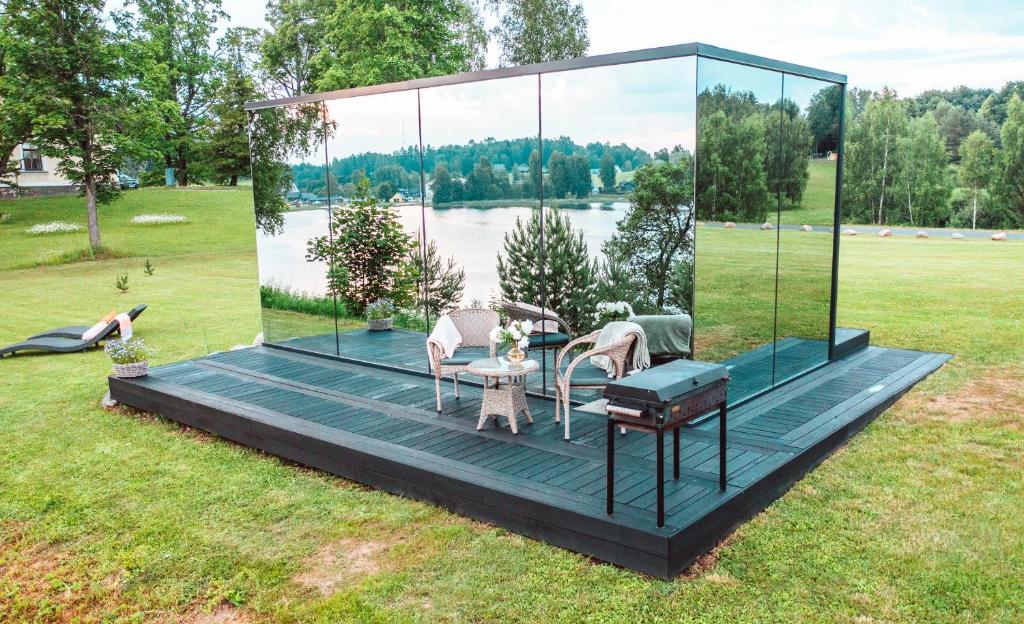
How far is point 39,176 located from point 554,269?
33394 millimetres

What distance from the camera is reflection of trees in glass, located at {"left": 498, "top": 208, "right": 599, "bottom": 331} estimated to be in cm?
652

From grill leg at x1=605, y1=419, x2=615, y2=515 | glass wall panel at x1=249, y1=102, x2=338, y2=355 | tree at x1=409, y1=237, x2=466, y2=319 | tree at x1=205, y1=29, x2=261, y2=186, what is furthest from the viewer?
tree at x1=205, y1=29, x2=261, y2=186

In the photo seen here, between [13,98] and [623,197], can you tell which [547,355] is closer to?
[623,197]

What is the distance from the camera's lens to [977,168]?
2742cm

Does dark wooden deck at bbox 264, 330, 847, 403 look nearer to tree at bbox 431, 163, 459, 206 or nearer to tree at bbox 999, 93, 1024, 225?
tree at bbox 431, 163, 459, 206

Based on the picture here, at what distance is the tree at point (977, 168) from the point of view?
89.8 feet

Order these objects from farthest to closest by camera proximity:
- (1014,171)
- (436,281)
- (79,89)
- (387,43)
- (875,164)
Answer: (875,164) → (1014,171) → (79,89) → (387,43) → (436,281)

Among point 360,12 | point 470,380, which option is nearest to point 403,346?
point 470,380

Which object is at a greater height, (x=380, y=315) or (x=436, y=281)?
(x=436, y=281)

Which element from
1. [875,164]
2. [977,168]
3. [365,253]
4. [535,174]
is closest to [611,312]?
[535,174]

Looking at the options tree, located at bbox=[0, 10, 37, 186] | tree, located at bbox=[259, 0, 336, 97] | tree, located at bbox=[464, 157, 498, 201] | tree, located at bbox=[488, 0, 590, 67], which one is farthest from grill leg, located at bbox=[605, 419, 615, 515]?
tree, located at bbox=[488, 0, 590, 67]

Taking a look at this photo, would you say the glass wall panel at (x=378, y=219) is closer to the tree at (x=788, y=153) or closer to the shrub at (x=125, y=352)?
the shrub at (x=125, y=352)

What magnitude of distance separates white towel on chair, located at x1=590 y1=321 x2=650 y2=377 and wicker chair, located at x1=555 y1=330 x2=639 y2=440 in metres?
0.03

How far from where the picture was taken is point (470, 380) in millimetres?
7621
